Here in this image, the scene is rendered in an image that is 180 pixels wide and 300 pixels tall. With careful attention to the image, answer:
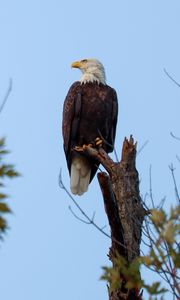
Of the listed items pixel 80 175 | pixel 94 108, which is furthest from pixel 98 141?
pixel 80 175

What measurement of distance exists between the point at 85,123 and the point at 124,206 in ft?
8.19

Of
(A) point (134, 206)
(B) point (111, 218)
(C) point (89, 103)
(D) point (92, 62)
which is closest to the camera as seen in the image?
(B) point (111, 218)

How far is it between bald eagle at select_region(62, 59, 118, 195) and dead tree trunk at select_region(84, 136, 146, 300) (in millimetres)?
1758

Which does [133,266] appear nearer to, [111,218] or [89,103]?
[111,218]

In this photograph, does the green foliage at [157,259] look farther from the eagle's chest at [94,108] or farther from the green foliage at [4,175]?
the eagle's chest at [94,108]

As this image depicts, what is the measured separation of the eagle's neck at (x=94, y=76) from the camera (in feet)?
25.7

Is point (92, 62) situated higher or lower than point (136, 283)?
A: higher

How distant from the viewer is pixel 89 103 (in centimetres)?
743

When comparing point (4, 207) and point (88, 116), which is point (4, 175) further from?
point (88, 116)

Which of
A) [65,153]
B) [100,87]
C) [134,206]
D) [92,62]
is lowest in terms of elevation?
[134,206]

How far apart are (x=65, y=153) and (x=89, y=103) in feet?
2.30

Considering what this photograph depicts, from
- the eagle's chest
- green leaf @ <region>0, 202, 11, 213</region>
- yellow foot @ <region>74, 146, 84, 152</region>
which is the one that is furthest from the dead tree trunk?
green leaf @ <region>0, 202, 11, 213</region>

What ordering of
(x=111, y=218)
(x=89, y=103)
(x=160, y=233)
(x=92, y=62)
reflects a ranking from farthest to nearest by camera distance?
(x=92, y=62)
(x=89, y=103)
(x=111, y=218)
(x=160, y=233)

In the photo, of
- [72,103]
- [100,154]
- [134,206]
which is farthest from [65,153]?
[134,206]
